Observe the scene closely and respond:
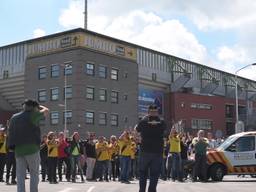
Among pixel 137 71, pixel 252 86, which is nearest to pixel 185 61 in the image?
pixel 137 71

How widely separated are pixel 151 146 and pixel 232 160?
12133 millimetres

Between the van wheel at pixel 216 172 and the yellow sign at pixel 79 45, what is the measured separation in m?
39.4

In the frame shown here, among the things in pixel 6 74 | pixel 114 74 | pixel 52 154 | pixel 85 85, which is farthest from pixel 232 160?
pixel 6 74

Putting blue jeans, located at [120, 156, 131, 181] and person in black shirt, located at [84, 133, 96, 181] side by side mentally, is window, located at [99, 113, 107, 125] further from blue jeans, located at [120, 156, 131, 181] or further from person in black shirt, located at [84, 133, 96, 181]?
blue jeans, located at [120, 156, 131, 181]

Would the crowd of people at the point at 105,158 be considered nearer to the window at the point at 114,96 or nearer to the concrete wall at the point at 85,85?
the concrete wall at the point at 85,85

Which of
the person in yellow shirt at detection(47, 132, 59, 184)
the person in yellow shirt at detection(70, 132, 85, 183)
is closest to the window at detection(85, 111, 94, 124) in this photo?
the person in yellow shirt at detection(70, 132, 85, 183)

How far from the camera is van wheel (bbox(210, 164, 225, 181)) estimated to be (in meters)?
21.4

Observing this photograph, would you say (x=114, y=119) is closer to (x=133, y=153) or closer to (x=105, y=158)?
(x=105, y=158)

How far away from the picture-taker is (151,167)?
10289 millimetres

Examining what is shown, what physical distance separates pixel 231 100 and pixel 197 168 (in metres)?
64.5

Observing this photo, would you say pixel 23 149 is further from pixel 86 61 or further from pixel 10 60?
pixel 10 60

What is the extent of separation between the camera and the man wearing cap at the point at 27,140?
885 cm

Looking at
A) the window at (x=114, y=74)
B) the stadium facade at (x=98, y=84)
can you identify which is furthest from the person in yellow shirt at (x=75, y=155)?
the window at (x=114, y=74)

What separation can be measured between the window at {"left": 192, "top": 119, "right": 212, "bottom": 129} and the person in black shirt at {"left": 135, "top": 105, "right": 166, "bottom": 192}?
6443cm
